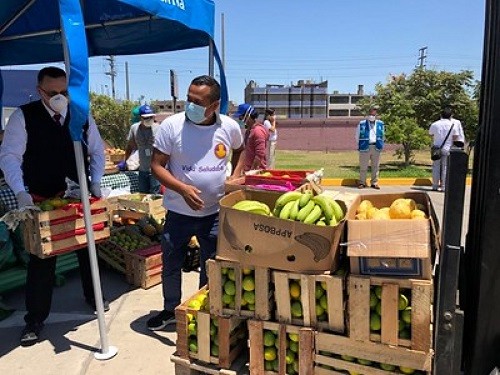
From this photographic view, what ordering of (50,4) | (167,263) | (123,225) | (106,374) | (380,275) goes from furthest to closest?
(123,225) → (50,4) → (167,263) → (106,374) → (380,275)

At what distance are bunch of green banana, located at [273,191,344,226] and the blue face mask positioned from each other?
1157mm

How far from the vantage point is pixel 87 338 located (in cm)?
392

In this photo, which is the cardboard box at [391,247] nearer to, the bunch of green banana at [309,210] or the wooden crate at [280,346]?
the bunch of green banana at [309,210]

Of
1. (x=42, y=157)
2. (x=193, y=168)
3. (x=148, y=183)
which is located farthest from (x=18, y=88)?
(x=193, y=168)

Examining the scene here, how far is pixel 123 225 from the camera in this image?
6129 mm

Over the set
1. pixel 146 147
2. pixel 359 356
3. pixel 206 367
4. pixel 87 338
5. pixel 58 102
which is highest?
pixel 58 102

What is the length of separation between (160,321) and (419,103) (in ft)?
53.9

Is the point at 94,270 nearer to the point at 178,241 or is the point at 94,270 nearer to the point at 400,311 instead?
the point at 178,241

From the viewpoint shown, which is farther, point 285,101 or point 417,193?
point 285,101

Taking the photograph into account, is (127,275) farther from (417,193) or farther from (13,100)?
(13,100)

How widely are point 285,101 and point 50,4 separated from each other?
11901 centimetres

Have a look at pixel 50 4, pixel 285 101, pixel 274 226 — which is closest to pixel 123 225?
pixel 50 4

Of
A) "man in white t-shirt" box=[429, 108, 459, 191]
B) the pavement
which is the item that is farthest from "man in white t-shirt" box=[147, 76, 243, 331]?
"man in white t-shirt" box=[429, 108, 459, 191]

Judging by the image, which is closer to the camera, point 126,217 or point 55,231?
point 55,231
